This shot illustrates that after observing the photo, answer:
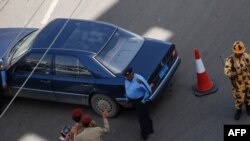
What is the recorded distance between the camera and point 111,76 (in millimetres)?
10391

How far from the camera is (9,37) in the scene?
Result: 1252cm

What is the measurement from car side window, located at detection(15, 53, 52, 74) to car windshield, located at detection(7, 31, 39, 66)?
0.54 feet

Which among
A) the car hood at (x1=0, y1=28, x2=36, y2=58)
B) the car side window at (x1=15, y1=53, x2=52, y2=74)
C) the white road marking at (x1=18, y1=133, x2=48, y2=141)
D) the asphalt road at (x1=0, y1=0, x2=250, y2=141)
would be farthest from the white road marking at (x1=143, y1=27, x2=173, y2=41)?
the white road marking at (x1=18, y1=133, x2=48, y2=141)

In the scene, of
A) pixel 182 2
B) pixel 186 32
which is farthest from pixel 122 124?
pixel 182 2

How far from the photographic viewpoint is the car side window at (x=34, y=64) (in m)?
11.0

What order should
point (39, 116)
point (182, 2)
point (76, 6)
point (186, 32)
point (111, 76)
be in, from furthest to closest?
1. point (76, 6)
2. point (182, 2)
3. point (186, 32)
4. point (39, 116)
5. point (111, 76)

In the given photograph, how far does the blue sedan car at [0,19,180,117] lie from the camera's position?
10477 millimetres

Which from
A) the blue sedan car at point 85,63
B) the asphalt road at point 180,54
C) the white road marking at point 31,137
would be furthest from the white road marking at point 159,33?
the white road marking at point 31,137

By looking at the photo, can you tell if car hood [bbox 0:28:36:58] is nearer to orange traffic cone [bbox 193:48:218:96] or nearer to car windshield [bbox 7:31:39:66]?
car windshield [bbox 7:31:39:66]

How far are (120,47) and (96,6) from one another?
4173 mm

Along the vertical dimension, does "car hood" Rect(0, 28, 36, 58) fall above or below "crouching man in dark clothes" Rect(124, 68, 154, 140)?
above

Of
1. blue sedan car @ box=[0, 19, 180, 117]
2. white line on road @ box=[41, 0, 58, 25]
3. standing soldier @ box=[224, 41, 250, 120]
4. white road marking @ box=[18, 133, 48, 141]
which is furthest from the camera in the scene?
white line on road @ box=[41, 0, 58, 25]

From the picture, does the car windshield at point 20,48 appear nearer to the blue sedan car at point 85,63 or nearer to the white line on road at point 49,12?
the blue sedan car at point 85,63

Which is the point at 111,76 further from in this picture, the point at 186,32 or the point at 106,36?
the point at 186,32
